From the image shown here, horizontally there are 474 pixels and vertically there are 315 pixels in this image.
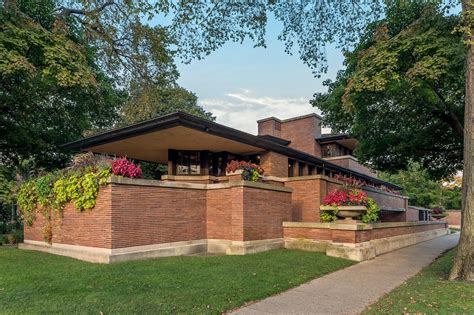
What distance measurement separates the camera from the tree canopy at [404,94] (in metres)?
10.9

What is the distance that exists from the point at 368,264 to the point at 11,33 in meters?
13.6

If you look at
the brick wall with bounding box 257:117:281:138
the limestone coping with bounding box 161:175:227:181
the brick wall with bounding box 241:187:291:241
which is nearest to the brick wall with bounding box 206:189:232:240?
the brick wall with bounding box 241:187:291:241

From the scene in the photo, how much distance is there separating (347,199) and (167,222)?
19.4ft

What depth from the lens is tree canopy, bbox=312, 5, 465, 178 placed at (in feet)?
35.8

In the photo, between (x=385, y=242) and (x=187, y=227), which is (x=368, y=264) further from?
(x=187, y=227)

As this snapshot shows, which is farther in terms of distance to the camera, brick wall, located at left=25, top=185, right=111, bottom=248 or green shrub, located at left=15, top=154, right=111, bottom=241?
green shrub, located at left=15, top=154, right=111, bottom=241

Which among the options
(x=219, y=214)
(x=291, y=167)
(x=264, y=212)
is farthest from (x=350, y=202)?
(x=291, y=167)

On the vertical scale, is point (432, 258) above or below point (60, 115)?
below

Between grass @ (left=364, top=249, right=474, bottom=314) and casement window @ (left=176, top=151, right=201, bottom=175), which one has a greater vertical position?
casement window @ (left=176, top=151, right=201, bottom=175)

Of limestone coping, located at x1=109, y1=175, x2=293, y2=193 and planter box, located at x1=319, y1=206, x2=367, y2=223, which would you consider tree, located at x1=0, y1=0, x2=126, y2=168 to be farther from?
planter box, located at x1=319, y1=206, x2=367, y2=223

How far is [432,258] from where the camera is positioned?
12555 mm

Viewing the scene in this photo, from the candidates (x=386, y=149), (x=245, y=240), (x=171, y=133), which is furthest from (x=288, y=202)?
(x=386, y=149)

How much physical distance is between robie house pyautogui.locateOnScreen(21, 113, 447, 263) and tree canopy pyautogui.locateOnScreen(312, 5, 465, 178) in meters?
3.62

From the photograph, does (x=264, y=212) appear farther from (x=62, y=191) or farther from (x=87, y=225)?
(x=62, y=191)
